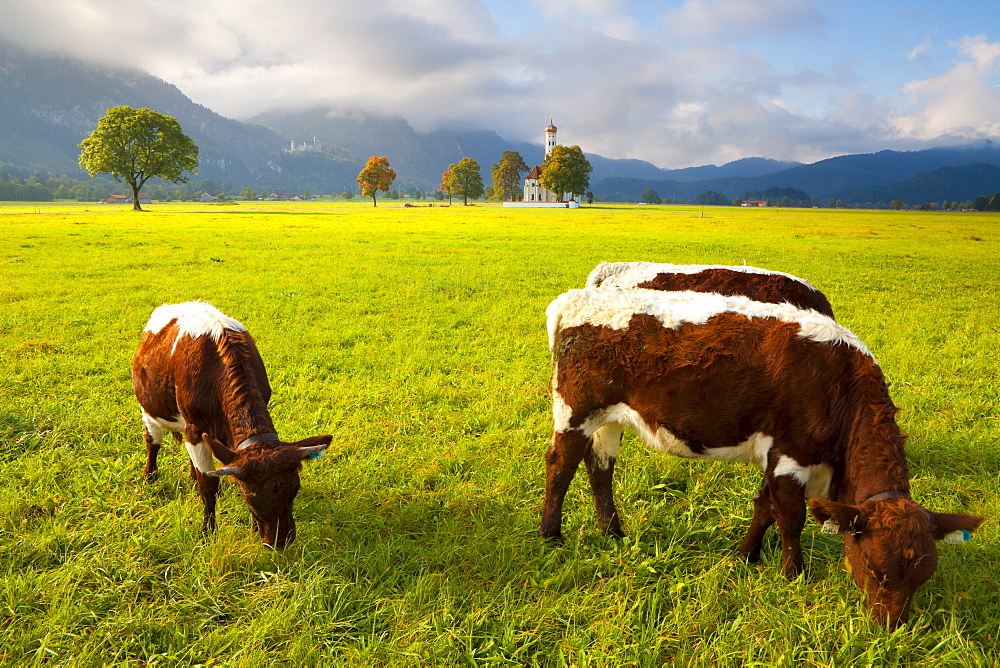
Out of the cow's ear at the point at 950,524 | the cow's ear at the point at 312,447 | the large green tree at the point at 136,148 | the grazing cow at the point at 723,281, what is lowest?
the cow's ear at the point at 950,524

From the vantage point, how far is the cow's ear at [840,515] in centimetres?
323

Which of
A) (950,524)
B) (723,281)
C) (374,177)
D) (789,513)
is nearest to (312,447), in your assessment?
(789,513)

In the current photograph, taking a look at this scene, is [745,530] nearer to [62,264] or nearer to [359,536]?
[359,536]

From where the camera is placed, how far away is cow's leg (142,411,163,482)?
17.5 feet

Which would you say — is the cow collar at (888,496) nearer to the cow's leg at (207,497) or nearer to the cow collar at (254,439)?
the cow collar at (254,439)

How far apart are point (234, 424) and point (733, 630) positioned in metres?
4.03

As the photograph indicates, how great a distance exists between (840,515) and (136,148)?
8010cm

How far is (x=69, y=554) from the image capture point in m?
4.27

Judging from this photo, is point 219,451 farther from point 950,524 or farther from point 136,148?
point 136,148

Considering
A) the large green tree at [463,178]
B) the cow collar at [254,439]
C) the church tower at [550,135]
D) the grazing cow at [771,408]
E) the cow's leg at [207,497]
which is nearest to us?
the grazing cow at [771,408]

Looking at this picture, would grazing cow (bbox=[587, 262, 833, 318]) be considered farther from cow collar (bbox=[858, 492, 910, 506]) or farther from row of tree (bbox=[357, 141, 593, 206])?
row of tree (bbox=[357, 141, 593, 206])

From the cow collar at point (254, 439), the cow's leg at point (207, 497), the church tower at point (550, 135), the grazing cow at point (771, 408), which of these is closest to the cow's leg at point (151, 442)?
the cow's leg at point (207, 497)

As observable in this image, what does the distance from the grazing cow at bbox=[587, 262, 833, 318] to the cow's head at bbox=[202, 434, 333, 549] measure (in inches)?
155

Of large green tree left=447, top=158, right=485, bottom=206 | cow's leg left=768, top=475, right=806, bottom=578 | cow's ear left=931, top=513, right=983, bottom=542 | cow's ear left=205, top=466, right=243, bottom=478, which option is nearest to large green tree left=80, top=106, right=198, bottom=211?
large green tree left=447, top=158, right=485, bottom=206
